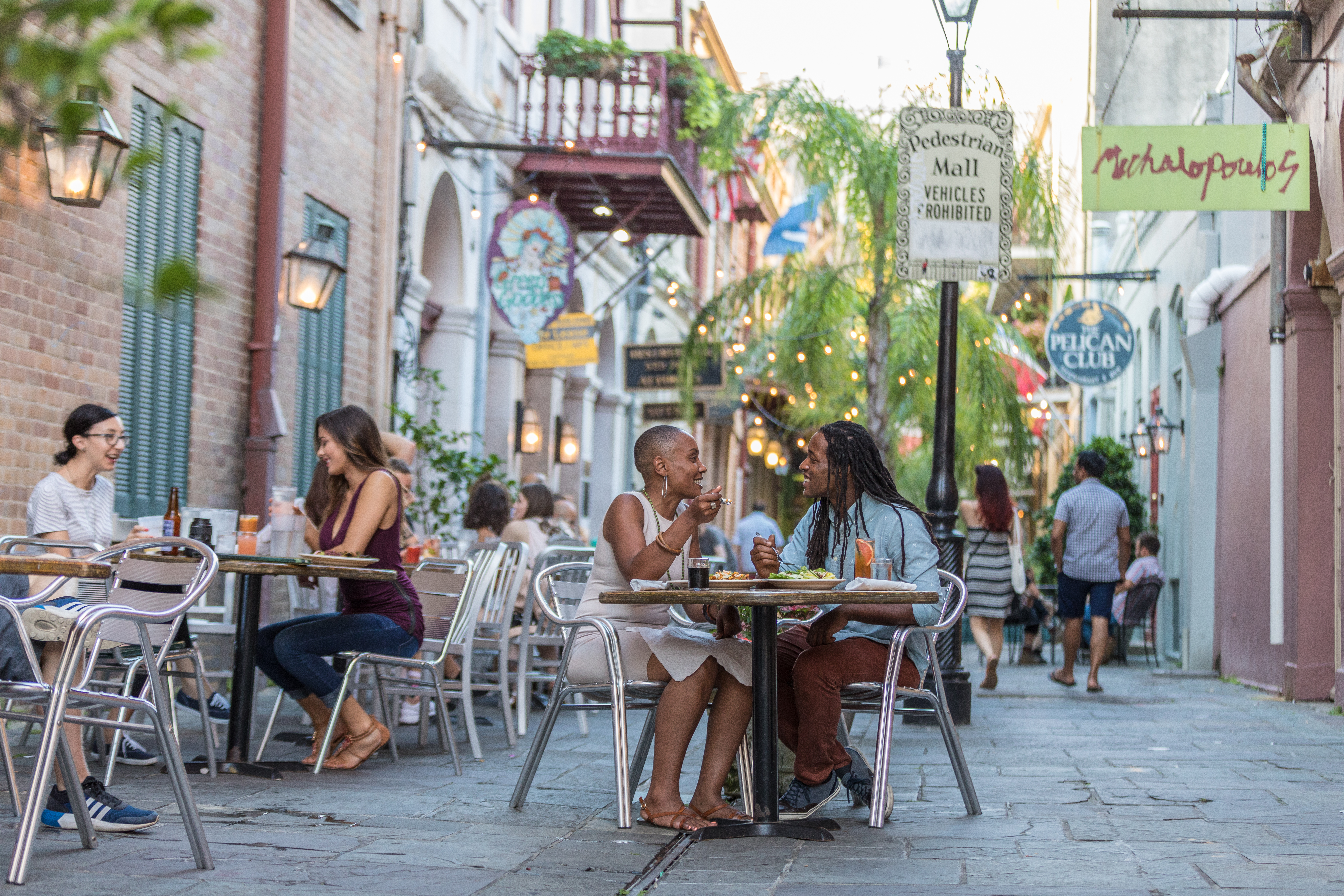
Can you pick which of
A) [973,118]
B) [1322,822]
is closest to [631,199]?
[973,118]

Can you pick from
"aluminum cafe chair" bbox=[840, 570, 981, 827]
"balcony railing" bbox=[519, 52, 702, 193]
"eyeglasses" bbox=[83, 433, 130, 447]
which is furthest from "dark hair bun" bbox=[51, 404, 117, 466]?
"balcony railing" bbox=[519, 52, 702, 193]

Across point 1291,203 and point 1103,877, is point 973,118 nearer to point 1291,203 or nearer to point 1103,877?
point 1291,203

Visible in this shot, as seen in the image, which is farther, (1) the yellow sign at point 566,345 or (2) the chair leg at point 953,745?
(1) the yellow sign at point 566,345

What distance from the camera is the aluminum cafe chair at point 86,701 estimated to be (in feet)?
12.7

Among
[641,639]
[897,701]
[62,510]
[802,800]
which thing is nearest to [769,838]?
[802,800]

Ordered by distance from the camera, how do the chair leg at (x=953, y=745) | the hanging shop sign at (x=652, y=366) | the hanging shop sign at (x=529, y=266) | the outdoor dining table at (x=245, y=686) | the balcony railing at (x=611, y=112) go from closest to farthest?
the chair leg at (x=953, y=745) < the outdoor dining table at (x=245, y=686) < the hanging shop sign at (x=529, y=266) < the balcony railing at (x=611, y=112) < the hanging shop sign at (x=652, y=366)

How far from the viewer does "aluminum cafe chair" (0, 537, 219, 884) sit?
12.7ft

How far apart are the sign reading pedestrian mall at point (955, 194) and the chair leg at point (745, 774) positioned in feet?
12.9

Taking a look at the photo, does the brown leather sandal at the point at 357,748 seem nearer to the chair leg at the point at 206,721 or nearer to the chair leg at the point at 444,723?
the chair leg at the point at 444,723

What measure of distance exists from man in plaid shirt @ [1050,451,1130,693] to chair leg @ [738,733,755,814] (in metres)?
6.33

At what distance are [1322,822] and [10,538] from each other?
4.68 metres

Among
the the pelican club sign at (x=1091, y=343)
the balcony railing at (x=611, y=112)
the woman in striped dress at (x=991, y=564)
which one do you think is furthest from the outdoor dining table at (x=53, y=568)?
the the pelican club sign at (x=1091, y=343)

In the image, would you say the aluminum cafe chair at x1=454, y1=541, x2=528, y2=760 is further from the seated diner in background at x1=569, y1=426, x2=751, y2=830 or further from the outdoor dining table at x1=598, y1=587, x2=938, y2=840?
the outdoor dining table at x1=598, y1=587, x2=938, y2=840

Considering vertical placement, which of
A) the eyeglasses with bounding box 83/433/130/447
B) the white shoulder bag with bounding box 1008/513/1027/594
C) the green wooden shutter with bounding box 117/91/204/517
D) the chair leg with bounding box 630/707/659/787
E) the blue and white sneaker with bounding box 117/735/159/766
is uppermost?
the green wooden shutter with bounding box 117/91/204/517
